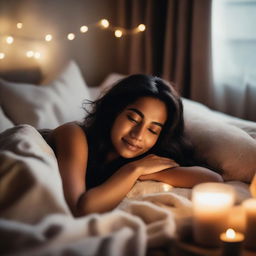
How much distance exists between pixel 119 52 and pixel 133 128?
154 centimetres

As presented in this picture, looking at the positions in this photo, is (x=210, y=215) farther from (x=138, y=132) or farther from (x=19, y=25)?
(x=19, y=25)

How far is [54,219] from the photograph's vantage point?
940 mm

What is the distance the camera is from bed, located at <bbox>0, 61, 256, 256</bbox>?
0.88 meters

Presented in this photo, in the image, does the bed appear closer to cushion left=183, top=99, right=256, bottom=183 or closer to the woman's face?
cushion left=183, top=99, right=256, bottom=183

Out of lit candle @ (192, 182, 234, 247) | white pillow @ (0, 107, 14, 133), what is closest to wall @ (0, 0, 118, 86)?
white pillow @ (0, 107, 14, 133)

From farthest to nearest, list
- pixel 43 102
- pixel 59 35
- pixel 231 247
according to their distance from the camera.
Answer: pixel 59 35 → pixel 43 102 → pixel 231 247

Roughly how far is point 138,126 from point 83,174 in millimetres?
269

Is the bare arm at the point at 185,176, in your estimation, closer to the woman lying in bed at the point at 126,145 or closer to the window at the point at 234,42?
the woman lying in bed at the point at 126,145

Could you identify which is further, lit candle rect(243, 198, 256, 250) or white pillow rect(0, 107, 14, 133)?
white pillow rect(0, 107, 14, 133)

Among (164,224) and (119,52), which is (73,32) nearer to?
(119,52)

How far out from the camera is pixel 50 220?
3.06ft

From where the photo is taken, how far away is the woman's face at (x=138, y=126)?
1484 millimetres

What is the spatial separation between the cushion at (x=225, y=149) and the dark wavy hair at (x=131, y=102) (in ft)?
0.24

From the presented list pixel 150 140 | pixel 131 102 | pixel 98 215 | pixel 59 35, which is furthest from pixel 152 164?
pixel 59 35
